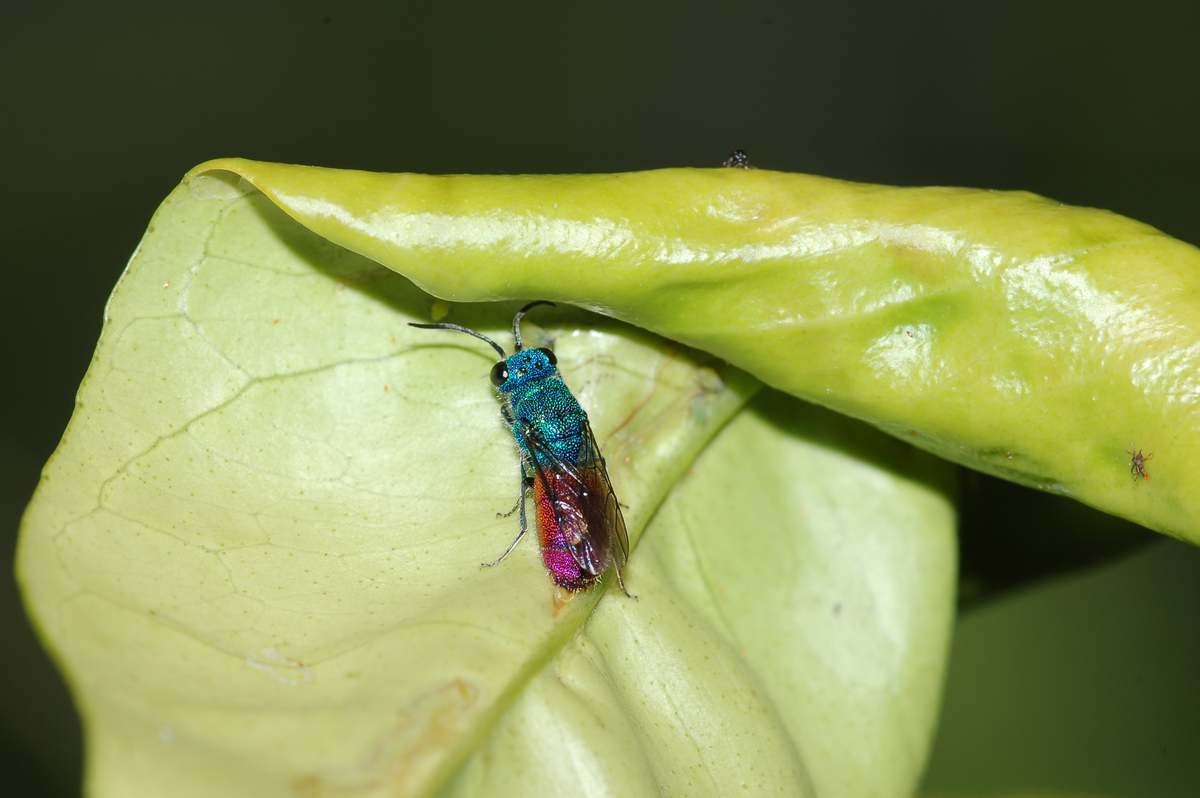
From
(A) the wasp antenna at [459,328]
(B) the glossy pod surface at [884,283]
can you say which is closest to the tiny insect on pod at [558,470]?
(A) the wasp antenna at [459,328]

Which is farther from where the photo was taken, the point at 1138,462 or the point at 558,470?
the point at 558,470

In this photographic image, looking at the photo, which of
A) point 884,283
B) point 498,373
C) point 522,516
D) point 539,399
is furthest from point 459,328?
point 884,283

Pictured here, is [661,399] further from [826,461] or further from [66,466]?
[66,466]

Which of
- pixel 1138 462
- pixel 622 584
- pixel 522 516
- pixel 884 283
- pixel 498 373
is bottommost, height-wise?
pixel 622 584

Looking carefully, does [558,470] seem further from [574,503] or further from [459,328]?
[459,328]

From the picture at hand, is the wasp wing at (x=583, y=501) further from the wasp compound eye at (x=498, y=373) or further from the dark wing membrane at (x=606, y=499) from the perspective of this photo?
the wasp compound eye at (x=498, y=373)

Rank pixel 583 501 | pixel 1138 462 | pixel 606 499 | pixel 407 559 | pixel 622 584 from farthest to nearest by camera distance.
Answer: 1. pixel 583 501
2. pixel 606 499
3. pixel 622 584
4. pixel 407 559
5. pixel 1138 462

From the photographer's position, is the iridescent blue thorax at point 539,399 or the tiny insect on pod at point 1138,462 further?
the iridescent blue thorax at point 539,399
